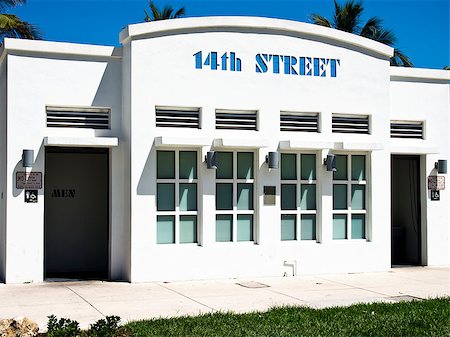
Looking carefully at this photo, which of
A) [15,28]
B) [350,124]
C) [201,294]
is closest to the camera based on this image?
[201,294]

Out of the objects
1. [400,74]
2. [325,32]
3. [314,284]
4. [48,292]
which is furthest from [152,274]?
[400,74]

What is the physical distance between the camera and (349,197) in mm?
15672

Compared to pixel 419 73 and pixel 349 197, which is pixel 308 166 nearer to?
pixel 349 197

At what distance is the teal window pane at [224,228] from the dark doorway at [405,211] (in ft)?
15.4

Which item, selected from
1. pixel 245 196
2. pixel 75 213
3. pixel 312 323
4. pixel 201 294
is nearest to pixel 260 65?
pixel 245 196

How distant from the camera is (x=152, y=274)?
45.9 ft

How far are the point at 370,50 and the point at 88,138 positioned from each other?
251 inches

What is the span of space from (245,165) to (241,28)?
9.04ft

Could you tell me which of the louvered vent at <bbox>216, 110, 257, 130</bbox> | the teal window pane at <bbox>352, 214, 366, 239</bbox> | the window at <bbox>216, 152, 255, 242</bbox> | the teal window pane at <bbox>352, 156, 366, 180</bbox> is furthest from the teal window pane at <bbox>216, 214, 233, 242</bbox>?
the teal window pane at <bbox>352, 156, 366, 180</bbox>

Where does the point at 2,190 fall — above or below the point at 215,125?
→ below

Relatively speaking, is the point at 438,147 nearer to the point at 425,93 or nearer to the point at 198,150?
the point at 425,93

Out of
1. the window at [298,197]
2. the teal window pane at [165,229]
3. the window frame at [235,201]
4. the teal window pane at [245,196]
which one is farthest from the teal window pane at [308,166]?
the teal window pane at [165,229]

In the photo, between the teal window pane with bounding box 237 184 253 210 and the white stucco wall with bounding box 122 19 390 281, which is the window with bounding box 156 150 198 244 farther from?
the teal window pane with bounding box 237 184 253 210

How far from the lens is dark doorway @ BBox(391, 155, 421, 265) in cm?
1733
